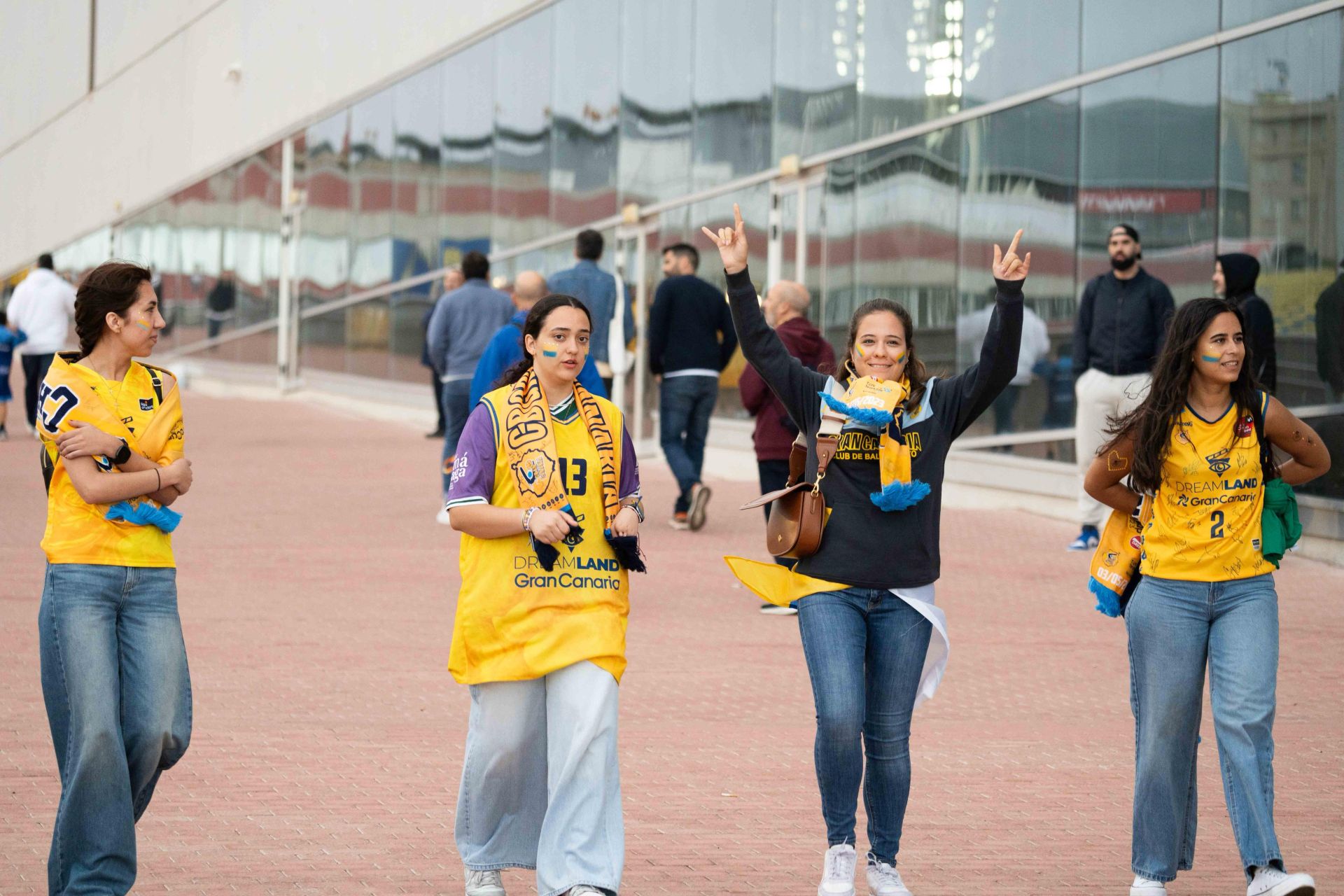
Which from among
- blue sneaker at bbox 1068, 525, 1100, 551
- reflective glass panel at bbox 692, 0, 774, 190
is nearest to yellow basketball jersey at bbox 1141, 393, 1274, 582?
blue sneaker at bbox 1068, 525, 1100, 551

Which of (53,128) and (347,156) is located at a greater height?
(53,128)

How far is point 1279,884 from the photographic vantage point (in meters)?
4.68

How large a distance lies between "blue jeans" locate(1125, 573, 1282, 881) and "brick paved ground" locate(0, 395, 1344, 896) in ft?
1.11

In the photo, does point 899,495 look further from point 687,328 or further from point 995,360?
point 687,328

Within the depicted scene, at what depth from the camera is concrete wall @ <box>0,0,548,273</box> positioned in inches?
1192

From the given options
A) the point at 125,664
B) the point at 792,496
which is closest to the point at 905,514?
the point at 792,496

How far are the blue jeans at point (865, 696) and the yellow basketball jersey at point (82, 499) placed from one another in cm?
175

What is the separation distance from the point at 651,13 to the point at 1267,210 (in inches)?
414

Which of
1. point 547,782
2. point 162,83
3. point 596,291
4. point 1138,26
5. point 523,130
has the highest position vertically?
point 162,83

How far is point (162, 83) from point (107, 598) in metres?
40.5

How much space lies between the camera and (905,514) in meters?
4.92

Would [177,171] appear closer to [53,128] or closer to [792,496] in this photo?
[53,128]

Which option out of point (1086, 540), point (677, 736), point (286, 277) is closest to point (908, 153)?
point (1086, 540)

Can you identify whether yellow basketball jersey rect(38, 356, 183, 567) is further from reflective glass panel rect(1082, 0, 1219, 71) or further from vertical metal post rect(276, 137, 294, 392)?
vertical metal post rect(276, 137, 294, 392)
